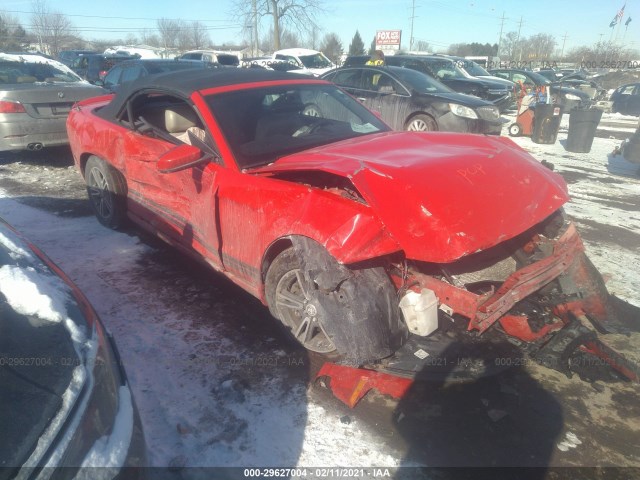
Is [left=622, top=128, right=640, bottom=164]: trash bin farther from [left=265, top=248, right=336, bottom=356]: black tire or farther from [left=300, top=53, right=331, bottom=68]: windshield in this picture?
[left=300, top=53, right=331, bottom=68]: windshield

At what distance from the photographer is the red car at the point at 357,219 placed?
2.28 meters

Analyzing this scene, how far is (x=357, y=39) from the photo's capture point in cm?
6366

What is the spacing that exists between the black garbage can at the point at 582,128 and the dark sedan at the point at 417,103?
75.2 inches

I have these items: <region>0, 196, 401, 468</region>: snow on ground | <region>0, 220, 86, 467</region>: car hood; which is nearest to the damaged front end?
<region>0, 196, 401, 468</region>: snow on ground

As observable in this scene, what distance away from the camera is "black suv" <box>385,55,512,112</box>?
12930 mm

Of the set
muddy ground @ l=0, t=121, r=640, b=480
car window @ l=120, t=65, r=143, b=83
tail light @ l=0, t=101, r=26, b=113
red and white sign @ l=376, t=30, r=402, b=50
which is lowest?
muddy ground @ l=0, t=121, r=640, b=480

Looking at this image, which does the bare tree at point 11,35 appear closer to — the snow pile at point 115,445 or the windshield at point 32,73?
the windshield at point 32,73

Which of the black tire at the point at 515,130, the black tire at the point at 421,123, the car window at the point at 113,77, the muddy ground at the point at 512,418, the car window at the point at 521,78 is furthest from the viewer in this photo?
the car window at the point at 521,78

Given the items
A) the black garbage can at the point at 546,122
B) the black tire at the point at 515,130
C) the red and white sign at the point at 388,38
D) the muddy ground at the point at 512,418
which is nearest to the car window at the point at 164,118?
the muddy ground at the point at 512,418

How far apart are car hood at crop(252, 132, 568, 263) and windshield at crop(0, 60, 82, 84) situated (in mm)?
6432

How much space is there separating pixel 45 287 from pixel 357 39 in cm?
6856

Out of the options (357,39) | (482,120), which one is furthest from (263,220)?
(357,39)

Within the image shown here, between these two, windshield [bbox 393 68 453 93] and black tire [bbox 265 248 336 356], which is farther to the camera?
windshield [bbox 393 68 453 93]

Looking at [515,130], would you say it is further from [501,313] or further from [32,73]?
[32,73]
